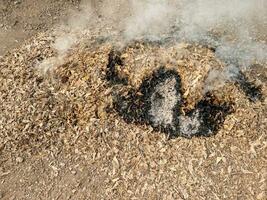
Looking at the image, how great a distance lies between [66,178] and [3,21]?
3440 mm

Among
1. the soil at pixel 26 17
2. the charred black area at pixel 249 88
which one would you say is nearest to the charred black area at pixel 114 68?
the charred black area at pixel 249 88

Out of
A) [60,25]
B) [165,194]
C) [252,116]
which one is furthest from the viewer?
[60,25]

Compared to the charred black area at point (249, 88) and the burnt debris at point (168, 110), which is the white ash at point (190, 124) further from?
the charred black area at point (249, 88)

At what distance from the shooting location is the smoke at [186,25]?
645cm

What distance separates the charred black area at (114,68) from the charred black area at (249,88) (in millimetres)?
1433

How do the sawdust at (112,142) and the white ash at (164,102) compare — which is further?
the white ash at (164,102)

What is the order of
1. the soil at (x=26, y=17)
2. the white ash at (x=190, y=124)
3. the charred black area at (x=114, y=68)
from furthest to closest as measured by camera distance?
1. the soil at (x=26, y=17)
2. the charred black area at (x=114, y=68)
3. the white ash at (x=190, y=124)

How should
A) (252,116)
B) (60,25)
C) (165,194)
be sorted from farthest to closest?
(60,25)
(252,116)
(165,194)

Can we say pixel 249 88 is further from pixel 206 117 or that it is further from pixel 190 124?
pixel 190 124

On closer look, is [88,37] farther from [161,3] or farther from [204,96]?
[204,96]

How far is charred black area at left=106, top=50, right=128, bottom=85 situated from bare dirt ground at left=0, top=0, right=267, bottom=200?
3.6 inches

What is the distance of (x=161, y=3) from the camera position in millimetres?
7477

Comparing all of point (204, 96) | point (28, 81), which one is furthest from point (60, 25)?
point (204, 96)

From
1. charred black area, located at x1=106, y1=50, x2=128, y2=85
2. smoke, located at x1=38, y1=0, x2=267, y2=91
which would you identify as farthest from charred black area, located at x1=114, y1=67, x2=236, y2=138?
smoke, located at x1=38, y1=0, x2=267, y2=91
